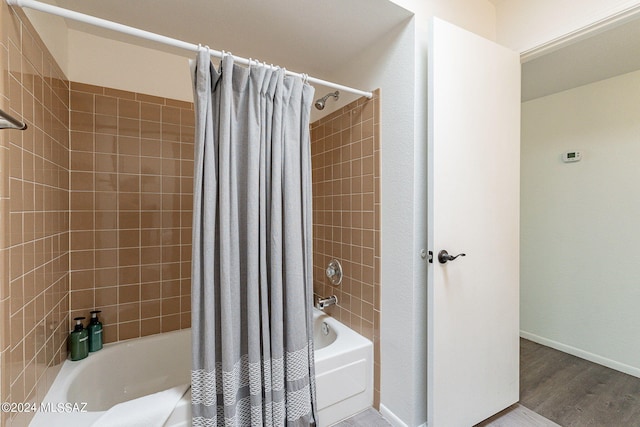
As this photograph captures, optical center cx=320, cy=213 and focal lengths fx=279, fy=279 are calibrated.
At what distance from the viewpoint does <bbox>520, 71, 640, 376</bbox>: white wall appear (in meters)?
2.07

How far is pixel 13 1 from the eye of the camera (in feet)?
2.98

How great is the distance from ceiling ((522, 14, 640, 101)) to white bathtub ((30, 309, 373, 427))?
2100 mm

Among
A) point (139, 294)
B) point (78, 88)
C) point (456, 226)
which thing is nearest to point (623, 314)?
point (456, 226)

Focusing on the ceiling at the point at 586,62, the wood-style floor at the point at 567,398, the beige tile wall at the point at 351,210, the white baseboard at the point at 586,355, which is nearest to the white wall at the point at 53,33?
the beige tile wall at the point at 351,210

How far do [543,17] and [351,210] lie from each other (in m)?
1.46

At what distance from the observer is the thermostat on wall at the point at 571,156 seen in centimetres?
229

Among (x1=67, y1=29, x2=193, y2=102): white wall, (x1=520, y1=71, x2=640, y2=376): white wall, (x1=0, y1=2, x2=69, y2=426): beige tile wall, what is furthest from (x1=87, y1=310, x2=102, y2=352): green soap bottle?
(x1=520, y1=71, x2=640, y2=376): white wall

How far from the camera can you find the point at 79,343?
4.97 feet

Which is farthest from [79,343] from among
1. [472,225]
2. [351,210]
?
[472,225]

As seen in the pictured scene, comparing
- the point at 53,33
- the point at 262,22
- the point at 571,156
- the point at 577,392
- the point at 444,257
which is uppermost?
the point at 262,22

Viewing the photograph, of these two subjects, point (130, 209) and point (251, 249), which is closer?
point (251, 249)

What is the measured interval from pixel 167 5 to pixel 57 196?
109cm

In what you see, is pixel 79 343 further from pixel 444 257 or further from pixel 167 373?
pixel 444 257

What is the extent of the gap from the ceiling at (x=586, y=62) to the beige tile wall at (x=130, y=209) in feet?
8.01
